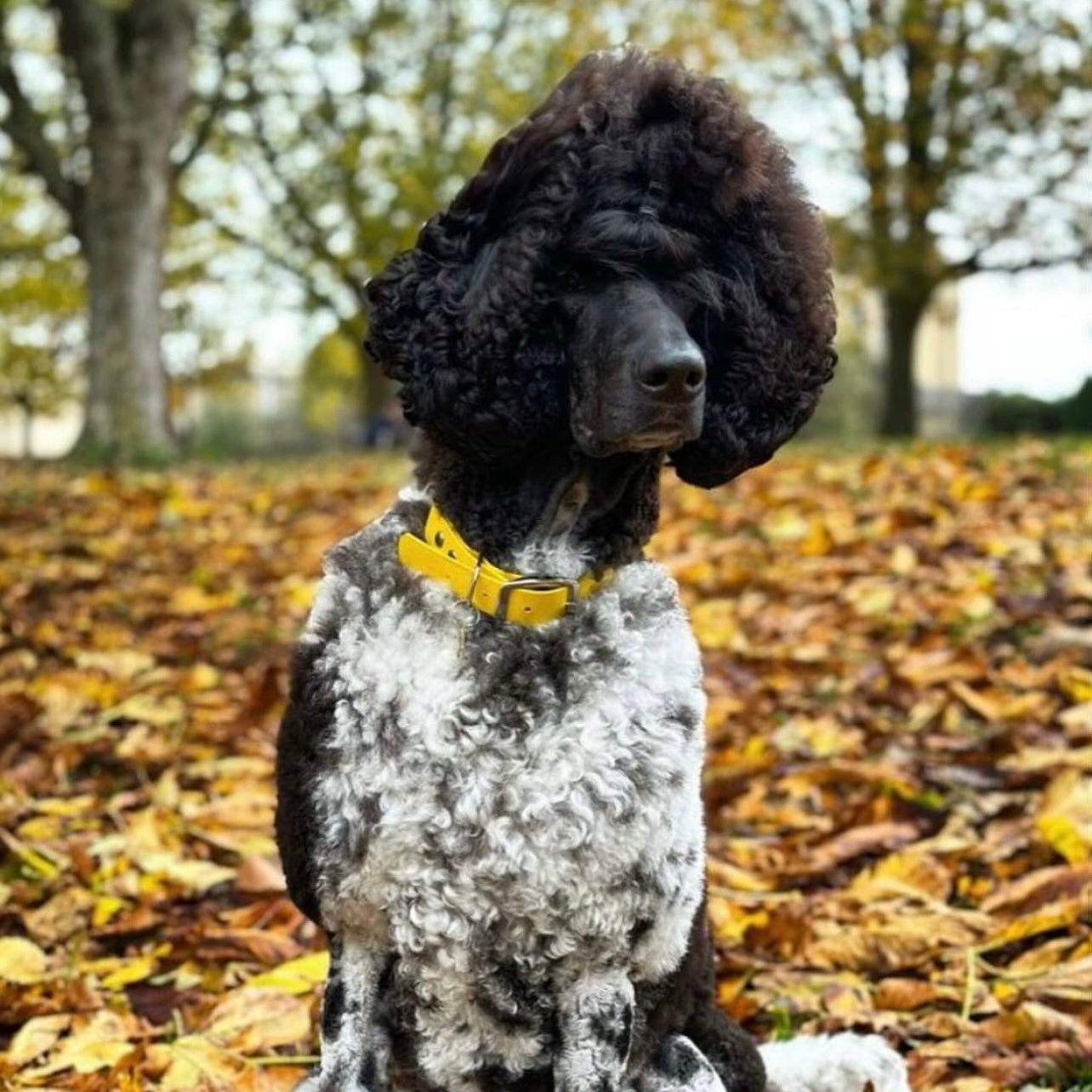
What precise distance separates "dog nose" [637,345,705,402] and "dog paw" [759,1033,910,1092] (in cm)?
124

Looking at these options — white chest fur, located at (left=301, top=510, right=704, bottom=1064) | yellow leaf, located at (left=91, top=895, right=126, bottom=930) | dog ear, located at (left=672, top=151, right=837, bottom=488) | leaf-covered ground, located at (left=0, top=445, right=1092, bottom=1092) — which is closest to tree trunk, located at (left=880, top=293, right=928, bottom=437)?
leaf-covered ground, located at (left=0, top=445, right=1092, bottom=1092)

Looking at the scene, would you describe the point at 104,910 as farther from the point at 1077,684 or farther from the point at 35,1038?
the point at 1077,684

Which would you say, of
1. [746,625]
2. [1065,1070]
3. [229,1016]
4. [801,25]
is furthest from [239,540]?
[801,25]

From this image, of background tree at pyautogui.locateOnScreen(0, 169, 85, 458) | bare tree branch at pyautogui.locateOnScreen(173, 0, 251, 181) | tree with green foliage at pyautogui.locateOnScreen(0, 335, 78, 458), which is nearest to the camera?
bare tree branch at pyautogui.locateOnScreen(173, 0, 251, 181)

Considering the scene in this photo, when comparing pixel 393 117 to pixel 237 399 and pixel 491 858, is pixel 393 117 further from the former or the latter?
pixel 491 858

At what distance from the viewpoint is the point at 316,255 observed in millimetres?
23188

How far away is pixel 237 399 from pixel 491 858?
33.7 metres

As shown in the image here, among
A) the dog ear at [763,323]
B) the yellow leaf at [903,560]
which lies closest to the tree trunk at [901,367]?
the yellow leaf at [903,560]

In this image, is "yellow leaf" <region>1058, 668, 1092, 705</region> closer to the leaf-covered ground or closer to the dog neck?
the leaf-covered ground

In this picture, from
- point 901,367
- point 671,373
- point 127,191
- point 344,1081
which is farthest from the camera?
point 901,367

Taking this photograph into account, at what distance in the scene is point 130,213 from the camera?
11703mm

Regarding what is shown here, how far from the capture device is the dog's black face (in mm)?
1909

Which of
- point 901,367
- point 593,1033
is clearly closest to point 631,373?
point 593,1033

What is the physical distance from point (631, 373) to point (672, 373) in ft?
0.17
